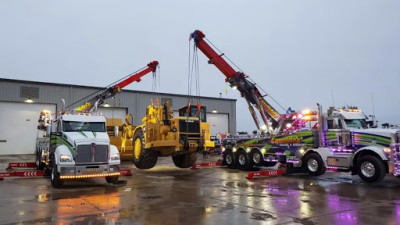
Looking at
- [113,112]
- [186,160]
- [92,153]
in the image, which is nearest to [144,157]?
[186,160]

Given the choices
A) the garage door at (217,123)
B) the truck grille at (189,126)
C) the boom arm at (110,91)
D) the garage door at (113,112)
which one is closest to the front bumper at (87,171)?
the truck grille at (189,126)

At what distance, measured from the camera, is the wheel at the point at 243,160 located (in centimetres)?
1786

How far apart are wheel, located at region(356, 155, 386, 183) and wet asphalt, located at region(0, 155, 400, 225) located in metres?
0.30

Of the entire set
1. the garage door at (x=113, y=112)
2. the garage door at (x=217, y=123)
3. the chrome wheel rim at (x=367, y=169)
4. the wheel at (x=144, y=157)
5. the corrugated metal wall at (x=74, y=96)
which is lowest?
the chrome wheel rim at (x=367, y=169)

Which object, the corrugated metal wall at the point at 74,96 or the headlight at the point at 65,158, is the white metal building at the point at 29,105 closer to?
Answer: the corrugated metal wall at the point at 74,96

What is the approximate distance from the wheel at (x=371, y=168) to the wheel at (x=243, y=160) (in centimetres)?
624

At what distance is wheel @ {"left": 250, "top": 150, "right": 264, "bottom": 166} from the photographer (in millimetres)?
17295

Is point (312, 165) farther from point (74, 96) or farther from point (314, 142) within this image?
point (74, 96)

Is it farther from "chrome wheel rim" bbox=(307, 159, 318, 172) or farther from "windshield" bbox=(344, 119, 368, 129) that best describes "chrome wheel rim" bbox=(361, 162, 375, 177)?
"chrome wheel rim" bbox=(307, 159, 318, 172)

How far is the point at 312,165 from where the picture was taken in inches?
567

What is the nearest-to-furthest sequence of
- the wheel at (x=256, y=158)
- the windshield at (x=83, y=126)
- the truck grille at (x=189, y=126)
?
the windshield at (x=83, y=126)
the truck grille at (x=189, y=126)
the wheel at (x=256, y=158)

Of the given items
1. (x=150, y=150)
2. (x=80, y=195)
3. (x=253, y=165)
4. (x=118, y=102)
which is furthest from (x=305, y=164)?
(x=118, y=102)

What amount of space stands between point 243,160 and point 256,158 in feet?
3.15

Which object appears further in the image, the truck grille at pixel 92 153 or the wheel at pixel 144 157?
the wheel at pixel 144 157
